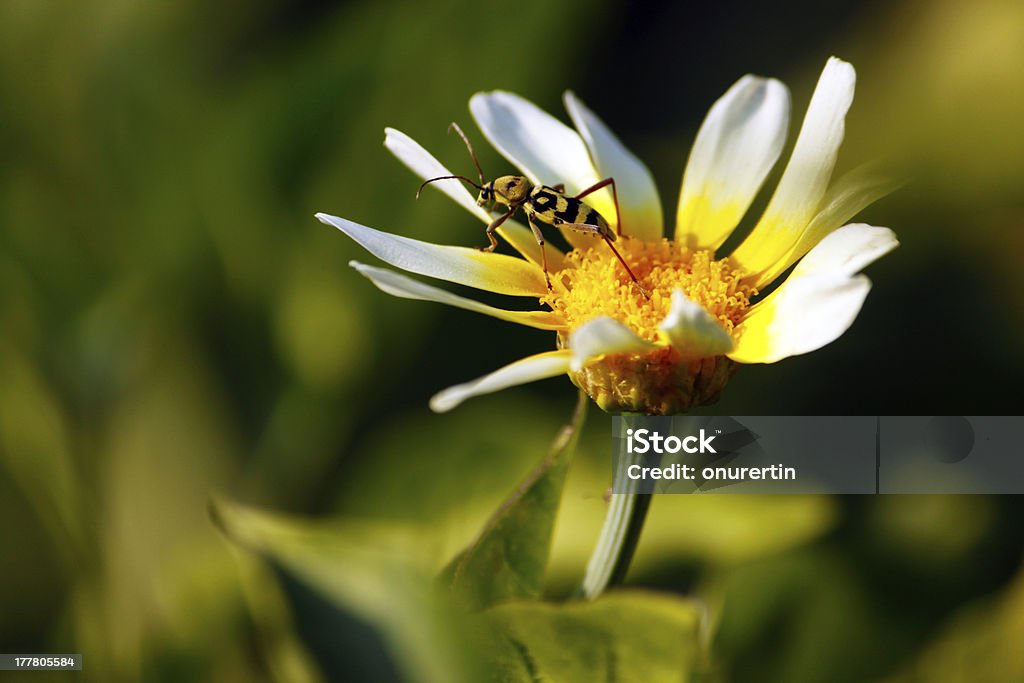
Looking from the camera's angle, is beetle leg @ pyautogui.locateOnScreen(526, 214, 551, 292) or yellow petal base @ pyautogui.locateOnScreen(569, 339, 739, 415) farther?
beetle leg @ pyautogui.locateOnScreen(526, 214, 551, 292)

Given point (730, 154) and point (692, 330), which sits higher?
point (730, 154)

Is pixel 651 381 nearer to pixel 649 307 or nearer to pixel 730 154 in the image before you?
pixel 649 307

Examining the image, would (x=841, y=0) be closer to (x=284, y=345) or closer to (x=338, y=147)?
(x=338, y=147)

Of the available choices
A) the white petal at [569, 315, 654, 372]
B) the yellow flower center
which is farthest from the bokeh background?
the white petal at [569, 315, 654, 372]

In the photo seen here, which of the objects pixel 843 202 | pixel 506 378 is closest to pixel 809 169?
pixel 843 202

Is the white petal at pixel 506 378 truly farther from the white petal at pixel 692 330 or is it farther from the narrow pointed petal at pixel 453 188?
the narrow pointed petal at pixel 453 188

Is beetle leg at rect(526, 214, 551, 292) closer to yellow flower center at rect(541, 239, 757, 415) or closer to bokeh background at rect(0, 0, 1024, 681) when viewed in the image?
yellow flower center at rect(541, 239, 757, 415)
